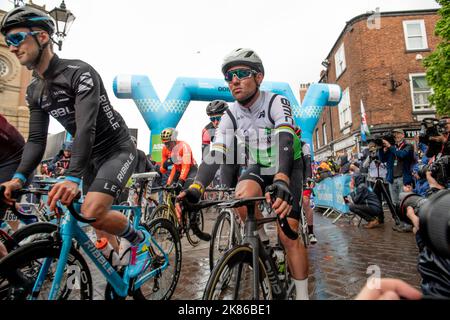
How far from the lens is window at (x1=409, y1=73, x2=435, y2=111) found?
1812cm

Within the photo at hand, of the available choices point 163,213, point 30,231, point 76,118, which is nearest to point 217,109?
point 163,213

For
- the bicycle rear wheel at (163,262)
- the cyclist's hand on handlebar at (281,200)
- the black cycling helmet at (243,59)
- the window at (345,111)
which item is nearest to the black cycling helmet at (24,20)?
the black cycling helmet at (243,59)

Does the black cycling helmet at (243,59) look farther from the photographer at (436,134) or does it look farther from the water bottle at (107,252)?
the photographer at (436,134)

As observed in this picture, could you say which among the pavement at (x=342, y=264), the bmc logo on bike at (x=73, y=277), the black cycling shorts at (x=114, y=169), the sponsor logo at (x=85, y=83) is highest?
the sponsor logo at (x=85, y=83)

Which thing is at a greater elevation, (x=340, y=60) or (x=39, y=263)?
(x=340, y=60)

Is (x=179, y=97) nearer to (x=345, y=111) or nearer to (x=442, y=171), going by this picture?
(x=442, y=171)

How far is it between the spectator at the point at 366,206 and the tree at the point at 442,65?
30.5 feet

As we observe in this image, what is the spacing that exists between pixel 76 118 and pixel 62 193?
0.61 meters

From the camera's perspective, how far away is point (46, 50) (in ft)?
7.27

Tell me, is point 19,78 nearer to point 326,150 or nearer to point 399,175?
point 326,150

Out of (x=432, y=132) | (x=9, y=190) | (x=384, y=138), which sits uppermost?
(x=384, y=138)

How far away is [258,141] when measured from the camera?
266 centimetres

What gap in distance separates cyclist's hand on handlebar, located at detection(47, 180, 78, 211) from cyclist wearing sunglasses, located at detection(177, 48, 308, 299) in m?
0.72

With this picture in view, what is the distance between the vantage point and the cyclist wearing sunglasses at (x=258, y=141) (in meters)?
2.17
